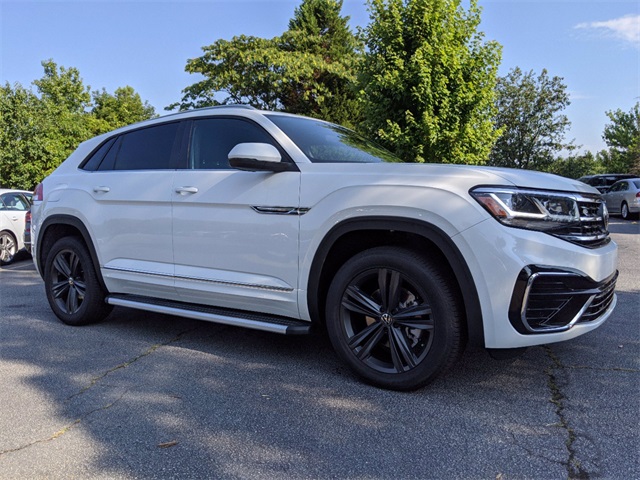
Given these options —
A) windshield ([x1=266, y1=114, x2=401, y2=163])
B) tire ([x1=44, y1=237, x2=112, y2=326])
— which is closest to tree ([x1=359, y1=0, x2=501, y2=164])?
windshield ([x1=266, y1=114, x2=401, y2=163])

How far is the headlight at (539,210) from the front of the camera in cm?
278

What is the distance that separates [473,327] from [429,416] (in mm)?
536

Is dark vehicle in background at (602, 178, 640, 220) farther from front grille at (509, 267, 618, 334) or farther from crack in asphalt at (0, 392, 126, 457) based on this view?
crack in asphalt at (0, 392, 126, 457)

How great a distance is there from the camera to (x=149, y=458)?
8.02ft

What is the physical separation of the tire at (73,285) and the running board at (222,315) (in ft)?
0.96

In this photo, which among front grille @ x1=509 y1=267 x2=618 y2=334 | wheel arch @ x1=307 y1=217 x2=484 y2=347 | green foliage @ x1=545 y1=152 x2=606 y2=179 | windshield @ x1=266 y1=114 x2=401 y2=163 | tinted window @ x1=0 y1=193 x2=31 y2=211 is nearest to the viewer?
front grille @ x1=509 y1=267 x2=618 y2=334

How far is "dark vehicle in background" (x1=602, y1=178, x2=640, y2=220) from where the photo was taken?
16656 mm

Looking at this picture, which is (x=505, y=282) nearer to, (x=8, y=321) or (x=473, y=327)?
(x=473, y=327)

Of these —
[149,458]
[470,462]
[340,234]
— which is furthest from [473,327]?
[149,458]

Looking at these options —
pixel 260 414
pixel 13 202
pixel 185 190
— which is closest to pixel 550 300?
pixel 260 414

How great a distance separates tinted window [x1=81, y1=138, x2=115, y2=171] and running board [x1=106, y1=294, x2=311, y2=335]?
1.27 metres

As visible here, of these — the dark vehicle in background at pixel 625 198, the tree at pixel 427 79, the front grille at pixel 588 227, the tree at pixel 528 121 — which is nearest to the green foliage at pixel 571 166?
the tree at pixel 528 121

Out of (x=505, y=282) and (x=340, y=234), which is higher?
(x=340, y=234)

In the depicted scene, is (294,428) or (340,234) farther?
(340,234)
